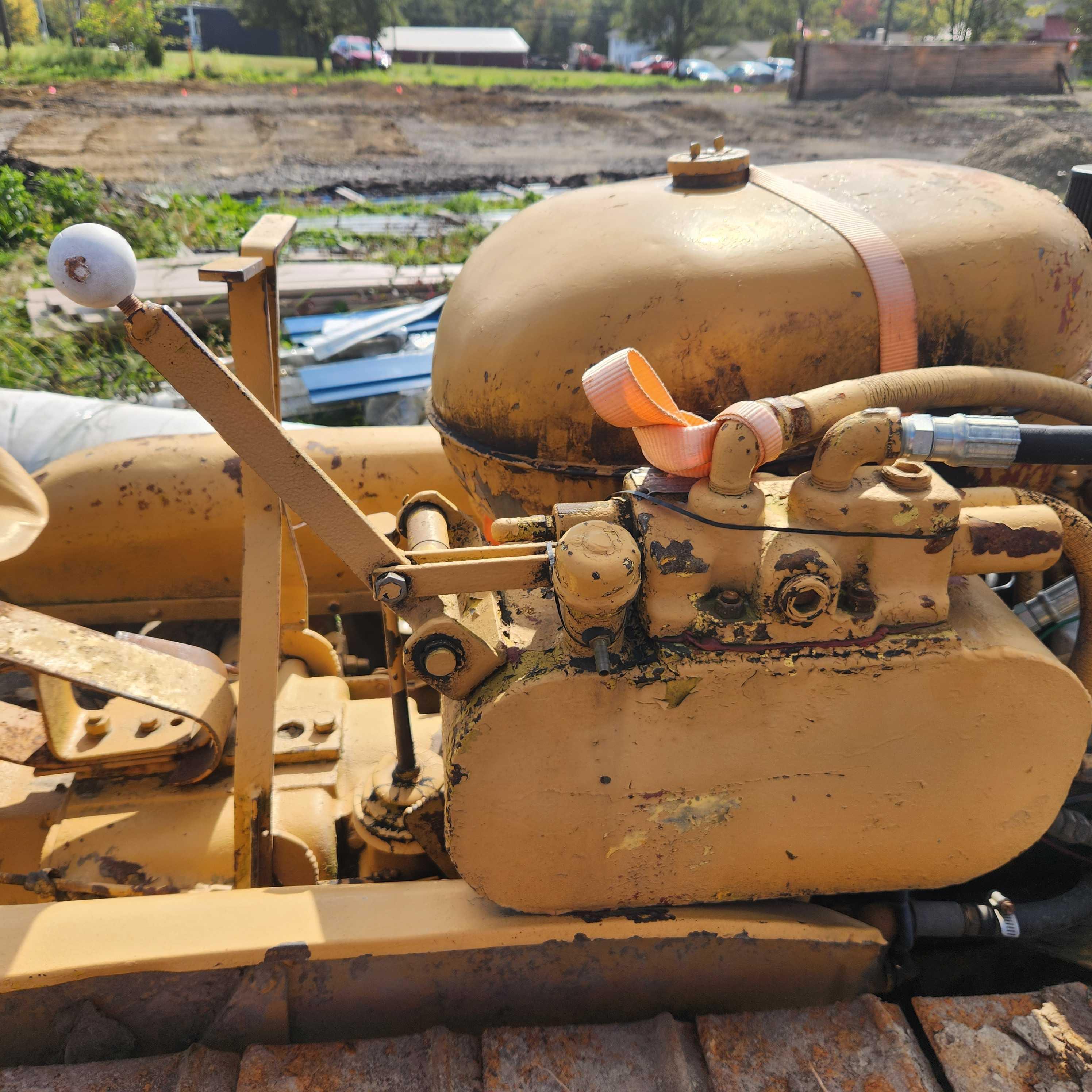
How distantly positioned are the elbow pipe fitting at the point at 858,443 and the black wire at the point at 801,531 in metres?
0.08

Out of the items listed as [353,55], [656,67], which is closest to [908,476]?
[353,55]

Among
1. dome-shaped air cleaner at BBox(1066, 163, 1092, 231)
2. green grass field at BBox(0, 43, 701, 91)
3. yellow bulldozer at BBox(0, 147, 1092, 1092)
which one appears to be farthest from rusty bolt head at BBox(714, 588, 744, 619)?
green grass field at BBox(0, 43, 701, 91)

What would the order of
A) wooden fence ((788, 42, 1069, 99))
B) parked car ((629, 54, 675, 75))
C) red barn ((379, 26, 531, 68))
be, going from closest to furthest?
wooden fence ((788, 42, 1069, 99))
parked car ((629, 54, 675, 75))
red barn ((379, 26, 531, 68))

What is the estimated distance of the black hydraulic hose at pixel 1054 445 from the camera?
1.43 meters

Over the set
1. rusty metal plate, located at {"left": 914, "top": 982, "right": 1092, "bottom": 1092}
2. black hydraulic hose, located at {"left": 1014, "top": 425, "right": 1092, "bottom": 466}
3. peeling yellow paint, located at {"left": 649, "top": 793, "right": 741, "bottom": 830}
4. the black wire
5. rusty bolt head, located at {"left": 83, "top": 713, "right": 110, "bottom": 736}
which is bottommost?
rusty metal plate, located at {"left": 914, "top": 982, "right": 1092, "bottom": 1092}

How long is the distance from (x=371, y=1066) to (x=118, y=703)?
1.08m

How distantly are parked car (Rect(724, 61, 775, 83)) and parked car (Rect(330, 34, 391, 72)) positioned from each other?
35.4 feet

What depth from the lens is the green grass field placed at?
20.6m

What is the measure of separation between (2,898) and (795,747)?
1722mm

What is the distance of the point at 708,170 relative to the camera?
6.45 feet

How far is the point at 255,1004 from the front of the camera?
61.2 inches

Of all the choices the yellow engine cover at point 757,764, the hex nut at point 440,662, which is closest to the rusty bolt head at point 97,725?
the yellow engine cover at point 757,764

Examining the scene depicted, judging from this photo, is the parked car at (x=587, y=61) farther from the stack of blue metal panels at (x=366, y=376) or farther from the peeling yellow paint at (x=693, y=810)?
the peeling yellow paint at (x=693, y=810)

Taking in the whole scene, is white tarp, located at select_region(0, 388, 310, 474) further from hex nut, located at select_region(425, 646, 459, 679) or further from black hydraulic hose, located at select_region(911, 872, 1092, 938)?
black hydraulic hose, located at select_region(911, 872, 1092, 938)
